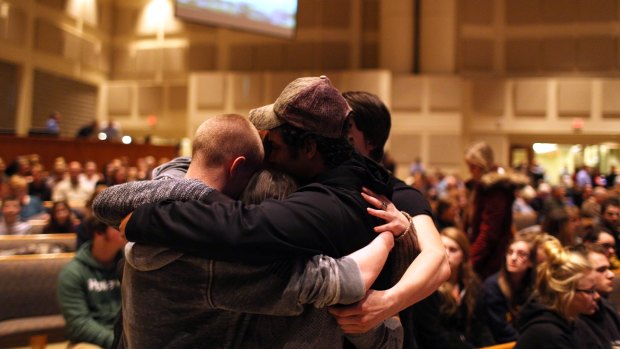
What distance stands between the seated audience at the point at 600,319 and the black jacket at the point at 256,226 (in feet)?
5.56

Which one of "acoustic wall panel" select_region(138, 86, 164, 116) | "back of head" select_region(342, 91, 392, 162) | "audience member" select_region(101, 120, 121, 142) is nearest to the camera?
"back of head" select_region(342, 91, 392, 162)

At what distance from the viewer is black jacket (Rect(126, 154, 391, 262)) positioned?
980mm

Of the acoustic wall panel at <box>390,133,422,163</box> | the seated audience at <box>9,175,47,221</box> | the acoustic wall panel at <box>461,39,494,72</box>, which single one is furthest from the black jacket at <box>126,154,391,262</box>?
the acoustic wall panel at <box>461,39,494,72</box>

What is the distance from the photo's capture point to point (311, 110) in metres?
1.14

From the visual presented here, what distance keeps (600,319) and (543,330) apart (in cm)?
65

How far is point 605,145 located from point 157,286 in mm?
14789

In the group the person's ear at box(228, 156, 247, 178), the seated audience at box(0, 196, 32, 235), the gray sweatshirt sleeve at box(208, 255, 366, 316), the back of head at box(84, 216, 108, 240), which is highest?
the person's ear at box(228, 156, 247, 178)

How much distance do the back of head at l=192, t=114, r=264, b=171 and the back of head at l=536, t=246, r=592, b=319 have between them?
1694mm

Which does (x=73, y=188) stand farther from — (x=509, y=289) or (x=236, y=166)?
(x=236, y=166)

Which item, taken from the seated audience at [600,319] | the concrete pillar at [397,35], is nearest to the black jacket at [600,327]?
the seated audience at [600,319]

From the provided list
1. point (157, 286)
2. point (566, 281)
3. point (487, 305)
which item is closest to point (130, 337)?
point (157, 286)

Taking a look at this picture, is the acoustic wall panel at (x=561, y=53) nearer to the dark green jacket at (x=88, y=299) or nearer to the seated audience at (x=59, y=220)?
the seated audience at (x=59, y=220)

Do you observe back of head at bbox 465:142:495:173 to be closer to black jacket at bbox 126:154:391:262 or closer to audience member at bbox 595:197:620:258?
audience member at bbox 595:197:620:258

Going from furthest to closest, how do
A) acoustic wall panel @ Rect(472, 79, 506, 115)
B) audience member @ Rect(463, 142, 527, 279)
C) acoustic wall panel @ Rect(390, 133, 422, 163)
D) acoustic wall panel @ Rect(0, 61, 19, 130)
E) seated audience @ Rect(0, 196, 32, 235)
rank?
1. acoustic wall panel @ Rect(472, 79, 506, 115)
2. acoustic wall panel @ Rect(390, 133, 422, 163)
3. acoustic wall panel @ Rect(0, 61, 19, 130)
4. seated audience @ Rect(0, 196, 32, 235)
5. audience member @ Rect(463, 142, 527, 279)
